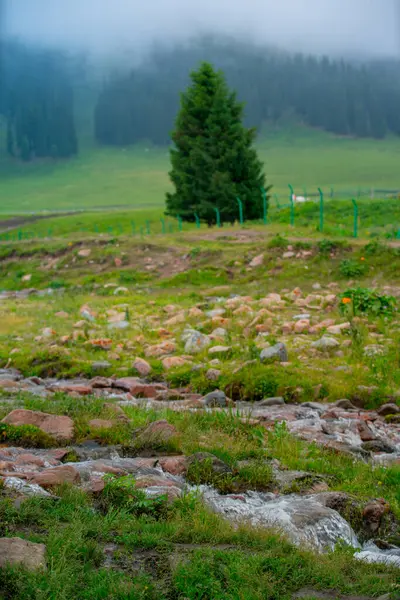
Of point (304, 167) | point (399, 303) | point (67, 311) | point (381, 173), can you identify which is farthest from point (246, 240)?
point (304, 167)

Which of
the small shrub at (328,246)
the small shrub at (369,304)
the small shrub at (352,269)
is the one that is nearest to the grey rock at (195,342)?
the small shrub at (369,304)

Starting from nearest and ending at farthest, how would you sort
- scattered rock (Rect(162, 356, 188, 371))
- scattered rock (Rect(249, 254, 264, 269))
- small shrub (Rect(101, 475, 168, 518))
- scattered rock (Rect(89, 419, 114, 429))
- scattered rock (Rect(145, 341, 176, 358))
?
1. small shrub (Rect(101, 475, 168, 518))
2. scattered rock (Rect(89, 419, 114, 429))
3. scattered rock (Rect(162, 356, 188, 371))
4. scattered rock (Rect(145, 341, 176, 358))
5. scattered rock (Rect(249, 254, 264, 269))

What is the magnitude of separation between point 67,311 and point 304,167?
141 metres

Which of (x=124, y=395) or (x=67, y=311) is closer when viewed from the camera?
(x=124, y=395)

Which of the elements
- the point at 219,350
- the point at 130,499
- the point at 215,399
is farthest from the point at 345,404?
the point at 130,499

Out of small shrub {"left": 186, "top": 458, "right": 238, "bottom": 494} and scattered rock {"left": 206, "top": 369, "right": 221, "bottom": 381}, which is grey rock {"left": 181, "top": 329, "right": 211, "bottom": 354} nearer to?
scattered rock {"left": 206, "top": 369, "right": 221, "bottom": 381}

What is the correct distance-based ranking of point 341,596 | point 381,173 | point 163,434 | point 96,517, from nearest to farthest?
point 341,596 < point 96,517 < point 163,434 < point 381,173

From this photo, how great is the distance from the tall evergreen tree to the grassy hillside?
238ft

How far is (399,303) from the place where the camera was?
1883 cm

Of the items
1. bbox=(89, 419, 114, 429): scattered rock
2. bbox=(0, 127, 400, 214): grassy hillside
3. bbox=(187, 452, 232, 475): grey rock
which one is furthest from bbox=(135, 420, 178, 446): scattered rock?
bbox=(0, 127, 400, 214): grassy hillside

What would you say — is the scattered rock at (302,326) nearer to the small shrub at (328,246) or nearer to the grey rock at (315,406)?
the grey rock at (315,406)

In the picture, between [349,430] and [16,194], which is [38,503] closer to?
[349,430]

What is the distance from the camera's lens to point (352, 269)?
23.5 meters

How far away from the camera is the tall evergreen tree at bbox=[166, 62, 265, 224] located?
4762 cm
